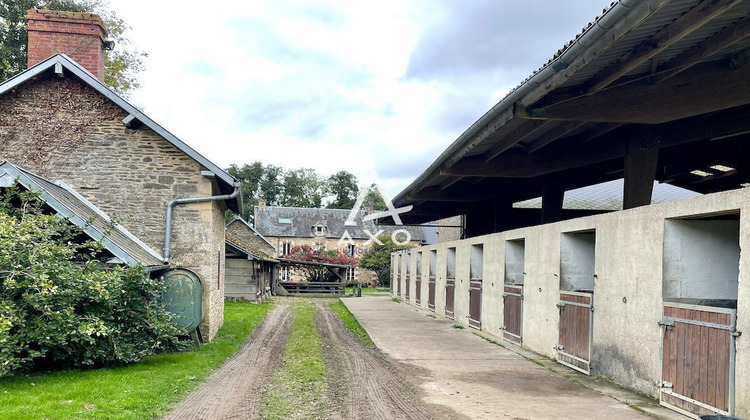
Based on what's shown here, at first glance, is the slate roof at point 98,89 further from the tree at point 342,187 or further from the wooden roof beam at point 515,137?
the tree at point 342,187

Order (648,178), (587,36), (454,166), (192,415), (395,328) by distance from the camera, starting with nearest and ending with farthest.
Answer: (587,36) < (192,415) < (648,178) < (454,166) < (395,328)

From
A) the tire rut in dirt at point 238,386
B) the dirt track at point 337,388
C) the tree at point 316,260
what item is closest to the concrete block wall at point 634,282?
the dirt track at point 337,388

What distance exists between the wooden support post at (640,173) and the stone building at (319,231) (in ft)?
124

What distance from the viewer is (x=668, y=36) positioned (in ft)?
18.7

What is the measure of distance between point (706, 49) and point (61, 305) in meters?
8.41

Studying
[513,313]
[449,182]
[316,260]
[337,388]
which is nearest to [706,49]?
[337,388]

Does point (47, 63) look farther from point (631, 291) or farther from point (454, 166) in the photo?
point (631, 291)

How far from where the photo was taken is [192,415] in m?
6.35

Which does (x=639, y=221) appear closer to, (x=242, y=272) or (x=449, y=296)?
(x=449, y=296)

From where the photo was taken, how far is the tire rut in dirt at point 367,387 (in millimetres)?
6461

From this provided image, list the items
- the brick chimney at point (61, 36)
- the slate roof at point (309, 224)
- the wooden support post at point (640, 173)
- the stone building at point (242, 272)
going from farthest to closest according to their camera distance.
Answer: the slate roof at point (309, 224) < the stone building at point (242, 272) < the brick chimney at point (61, 36) < the wooden support post at point (640, 173)

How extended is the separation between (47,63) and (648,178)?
11246mm

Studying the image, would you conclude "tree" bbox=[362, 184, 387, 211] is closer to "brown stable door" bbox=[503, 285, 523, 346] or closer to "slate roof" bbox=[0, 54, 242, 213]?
"brown stable door" bbox=[503, 285, 523, 346]

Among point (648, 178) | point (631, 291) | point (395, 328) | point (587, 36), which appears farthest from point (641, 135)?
point (395, 328)
